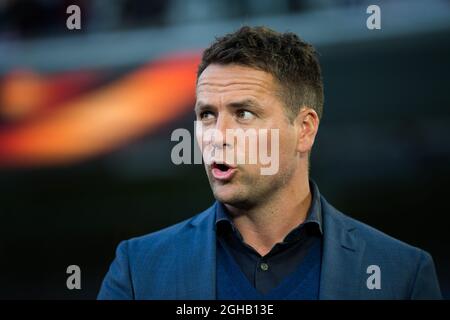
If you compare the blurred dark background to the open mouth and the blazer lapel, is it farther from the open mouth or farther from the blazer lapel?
the open mouth

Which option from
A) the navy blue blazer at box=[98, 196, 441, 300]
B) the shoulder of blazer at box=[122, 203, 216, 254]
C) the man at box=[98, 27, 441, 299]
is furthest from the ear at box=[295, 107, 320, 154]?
the shoulder of blazer at box=[122, 203, 216, 254]

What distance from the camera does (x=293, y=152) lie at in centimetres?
275

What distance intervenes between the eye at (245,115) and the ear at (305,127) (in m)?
0.24

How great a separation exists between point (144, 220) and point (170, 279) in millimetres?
2770

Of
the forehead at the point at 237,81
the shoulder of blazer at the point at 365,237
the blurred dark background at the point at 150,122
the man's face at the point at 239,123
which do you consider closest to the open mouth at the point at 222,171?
the man's face at the point at 239,123

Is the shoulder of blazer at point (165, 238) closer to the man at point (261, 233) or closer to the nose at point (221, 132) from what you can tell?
the man at point (261, 233)

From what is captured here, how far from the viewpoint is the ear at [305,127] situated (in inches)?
109

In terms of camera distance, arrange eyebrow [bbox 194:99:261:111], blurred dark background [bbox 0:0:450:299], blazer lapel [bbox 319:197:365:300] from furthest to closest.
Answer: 1. blurred dark background [bbox 0:0:450:299]
2. eyebrow [bbox 194:99:261:111]
3. blazer lapel [bbox 319:197:365:300]

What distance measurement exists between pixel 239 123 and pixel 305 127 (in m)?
0.38

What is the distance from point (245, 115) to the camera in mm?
2615

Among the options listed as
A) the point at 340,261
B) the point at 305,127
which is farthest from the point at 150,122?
the point at 340,261

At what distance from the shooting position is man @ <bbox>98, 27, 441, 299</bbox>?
2.52m

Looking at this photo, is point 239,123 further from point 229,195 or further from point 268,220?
point 268,220
